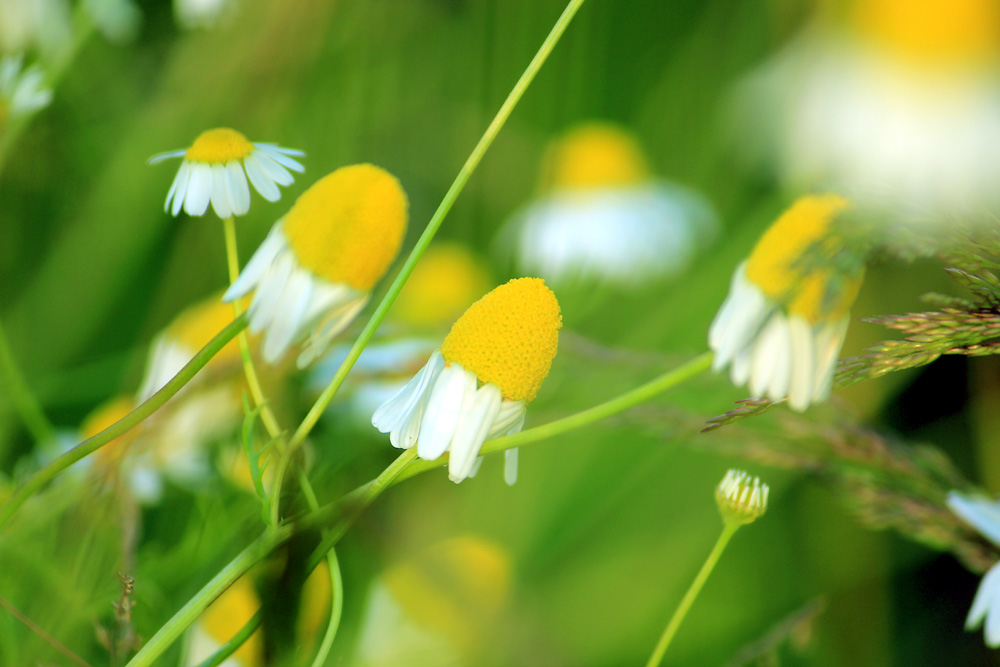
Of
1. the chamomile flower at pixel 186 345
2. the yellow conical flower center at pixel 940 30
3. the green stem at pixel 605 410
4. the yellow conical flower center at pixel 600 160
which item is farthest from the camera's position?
the yellow conical flower center at pixel 600 160

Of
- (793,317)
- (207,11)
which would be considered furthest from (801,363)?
(207,11)

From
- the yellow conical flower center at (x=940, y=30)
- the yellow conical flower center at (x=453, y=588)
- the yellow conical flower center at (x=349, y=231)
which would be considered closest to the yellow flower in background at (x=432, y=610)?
the yellow conical flower center at (x=453, y=588)

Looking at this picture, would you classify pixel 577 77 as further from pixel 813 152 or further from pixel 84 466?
pixel 84 466

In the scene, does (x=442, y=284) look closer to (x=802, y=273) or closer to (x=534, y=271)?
(x=534, y=271)

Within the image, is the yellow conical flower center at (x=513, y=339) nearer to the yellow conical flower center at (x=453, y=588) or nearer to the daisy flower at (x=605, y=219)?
the yellow conical flower center at (x=453, y=588)

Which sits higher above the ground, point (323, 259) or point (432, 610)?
point (323, 259)

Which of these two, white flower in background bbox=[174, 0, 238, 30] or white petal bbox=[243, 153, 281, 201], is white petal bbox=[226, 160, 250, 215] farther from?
white flower in background bbox=[174, 0, 238, 30]
